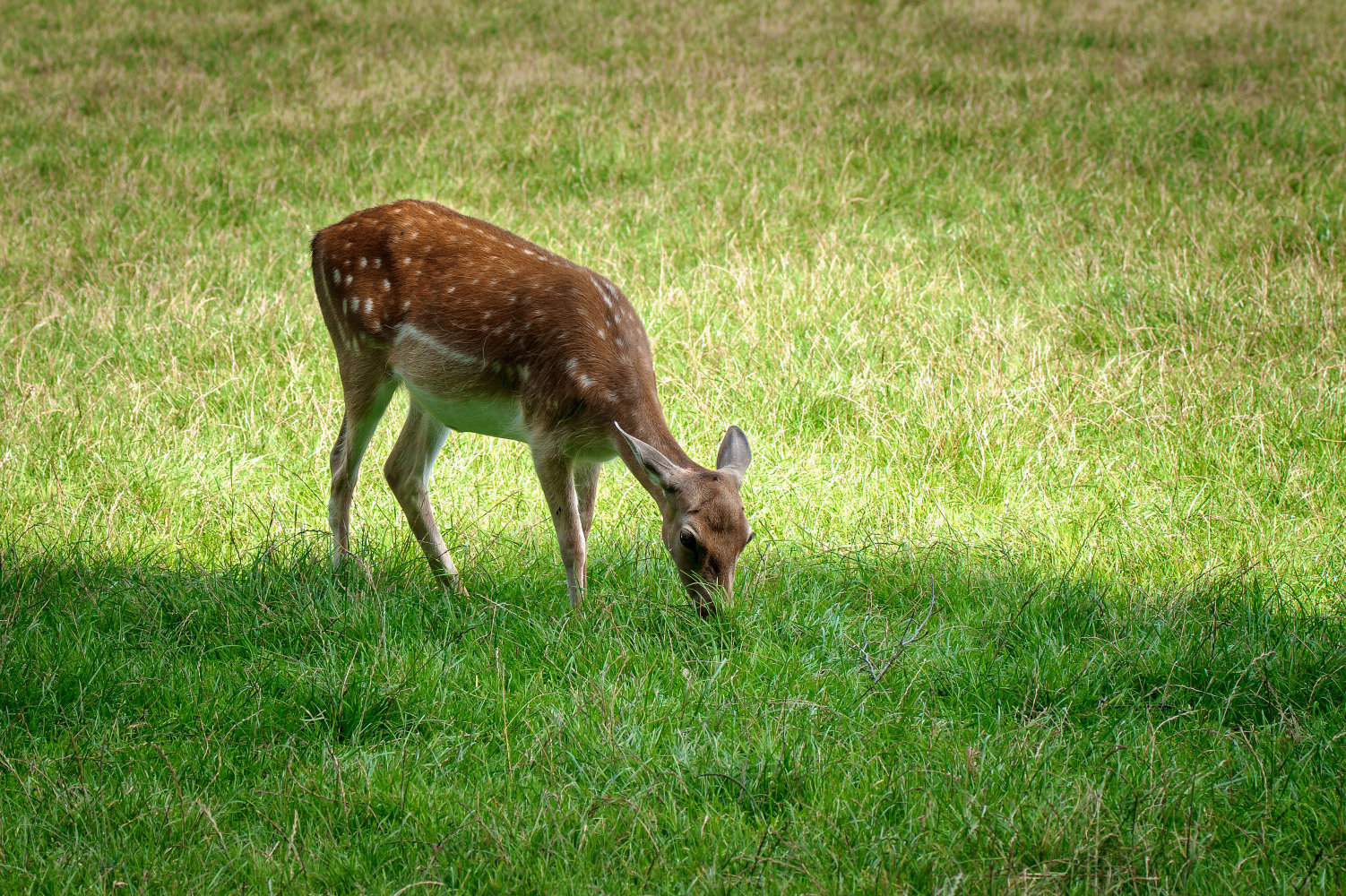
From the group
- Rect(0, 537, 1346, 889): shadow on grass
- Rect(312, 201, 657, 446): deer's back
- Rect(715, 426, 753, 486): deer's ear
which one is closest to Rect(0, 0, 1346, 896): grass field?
Rect(0, 537, 1346, 889): shadow on grass

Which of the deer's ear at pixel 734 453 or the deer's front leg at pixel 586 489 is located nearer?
the deer's ear at pixel 734 453

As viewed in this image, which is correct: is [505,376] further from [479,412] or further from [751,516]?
[751,516]

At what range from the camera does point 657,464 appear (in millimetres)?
3805

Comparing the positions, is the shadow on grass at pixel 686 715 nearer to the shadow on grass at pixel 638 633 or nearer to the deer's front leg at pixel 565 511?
the shadow on grass at pixel 638 633

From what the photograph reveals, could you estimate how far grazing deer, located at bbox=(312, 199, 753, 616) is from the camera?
3855mm

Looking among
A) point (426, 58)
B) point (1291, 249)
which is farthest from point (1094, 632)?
point (426, 58)

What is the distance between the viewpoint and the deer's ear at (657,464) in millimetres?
3787

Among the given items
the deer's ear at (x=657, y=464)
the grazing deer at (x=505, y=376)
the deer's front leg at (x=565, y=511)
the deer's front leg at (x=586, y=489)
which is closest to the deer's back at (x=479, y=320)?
the grazing deer at (x=505, y=376)

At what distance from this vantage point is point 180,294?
273 inches

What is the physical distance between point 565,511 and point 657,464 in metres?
0.54

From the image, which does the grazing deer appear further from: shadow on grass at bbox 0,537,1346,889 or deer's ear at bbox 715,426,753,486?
shadow on grass at bbox 0,537,1346,889

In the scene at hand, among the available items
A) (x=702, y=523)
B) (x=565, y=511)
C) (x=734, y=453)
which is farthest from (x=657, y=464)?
(x=565, y=511)

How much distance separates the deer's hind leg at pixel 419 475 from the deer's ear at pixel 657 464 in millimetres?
1005

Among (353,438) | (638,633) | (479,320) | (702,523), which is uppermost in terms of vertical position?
(479,320)
